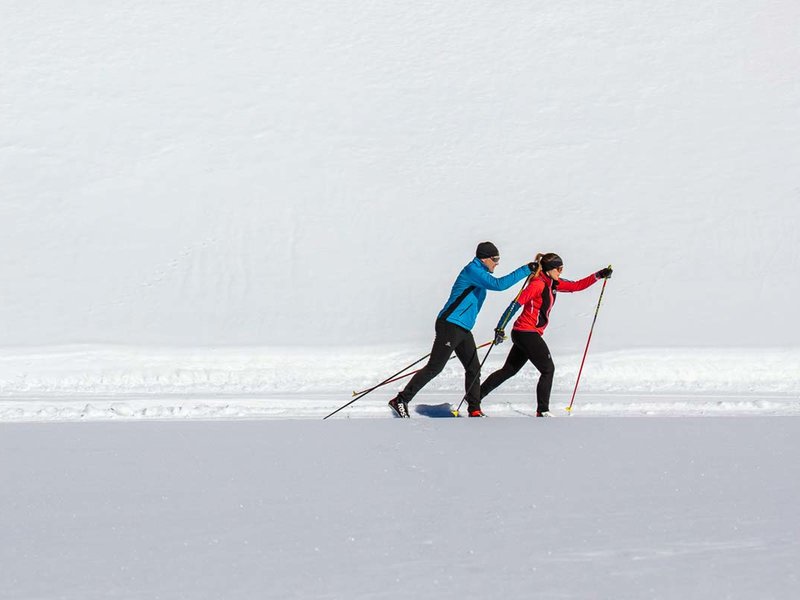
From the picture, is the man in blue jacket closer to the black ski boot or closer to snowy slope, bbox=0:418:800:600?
the black ski boot

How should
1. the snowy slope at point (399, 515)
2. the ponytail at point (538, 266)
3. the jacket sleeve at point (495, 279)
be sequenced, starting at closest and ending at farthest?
→ the snowy slope at point (399, 515) → the jacket sleeve at point (495, 279) → the ponytail at point (538, 266)

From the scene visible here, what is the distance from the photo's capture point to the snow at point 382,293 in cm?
330

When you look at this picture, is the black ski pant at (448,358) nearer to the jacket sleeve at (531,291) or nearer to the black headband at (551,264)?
the jacket sleeve at (531,291)

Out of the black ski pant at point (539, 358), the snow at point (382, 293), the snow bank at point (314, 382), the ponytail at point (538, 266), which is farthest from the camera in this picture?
the snow bank at point (314, 382)

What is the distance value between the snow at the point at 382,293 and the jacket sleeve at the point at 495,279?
2.87 ft

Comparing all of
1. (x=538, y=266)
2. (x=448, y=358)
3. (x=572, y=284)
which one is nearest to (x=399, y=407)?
(x=448, y=358)

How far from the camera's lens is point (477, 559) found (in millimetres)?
3105

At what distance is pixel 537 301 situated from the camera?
23.9 feet

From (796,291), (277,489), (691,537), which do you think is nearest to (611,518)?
(691,537)

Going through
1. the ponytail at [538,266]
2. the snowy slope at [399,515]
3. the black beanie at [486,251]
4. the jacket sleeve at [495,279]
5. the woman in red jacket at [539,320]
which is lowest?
the snowy slope at [399,515]

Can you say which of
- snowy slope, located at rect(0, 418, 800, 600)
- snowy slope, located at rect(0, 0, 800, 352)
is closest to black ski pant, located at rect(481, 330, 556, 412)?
snowy slope, located at rect(0, 418, 800, 600)

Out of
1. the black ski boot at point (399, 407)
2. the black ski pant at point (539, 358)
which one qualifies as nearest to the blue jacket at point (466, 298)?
the black ski pant at point (539, 358)

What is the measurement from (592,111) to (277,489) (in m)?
13.0

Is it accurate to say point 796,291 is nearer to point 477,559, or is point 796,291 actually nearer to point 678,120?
point 678,120
